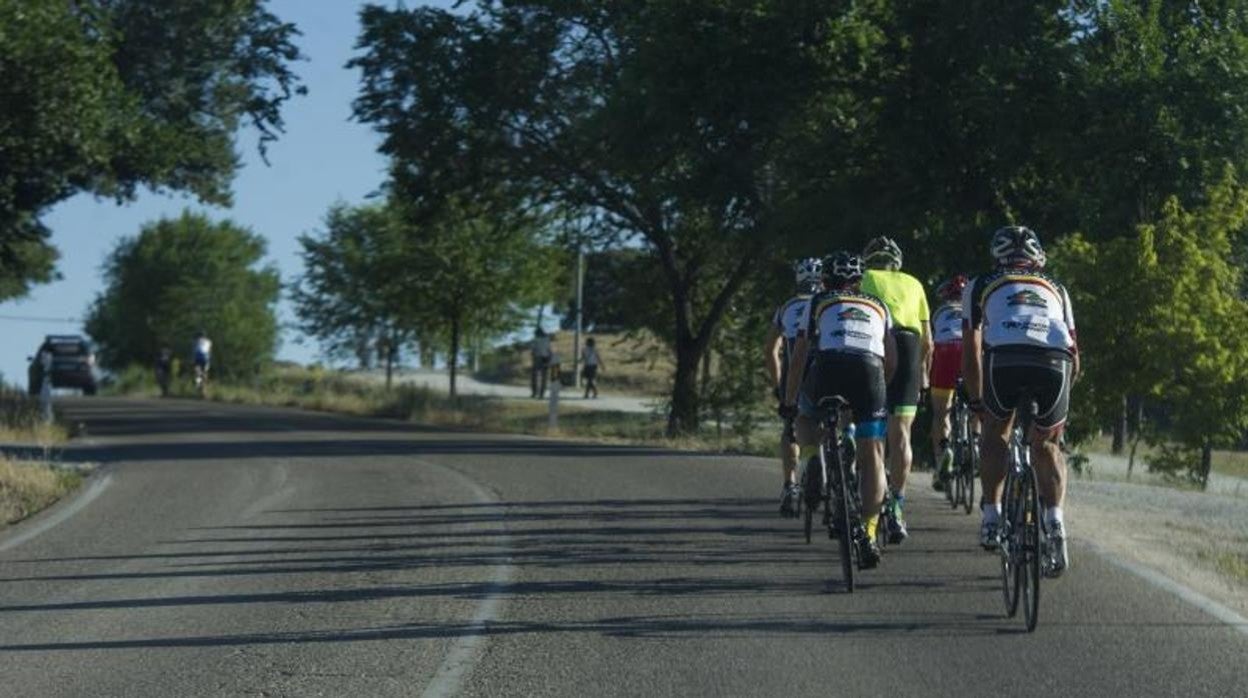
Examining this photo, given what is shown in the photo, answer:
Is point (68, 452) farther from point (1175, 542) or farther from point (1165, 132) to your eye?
point (1175, 542)

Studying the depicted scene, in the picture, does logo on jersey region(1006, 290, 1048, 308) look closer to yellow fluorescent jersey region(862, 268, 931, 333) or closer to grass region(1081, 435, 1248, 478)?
yellow fluorescent jersey region(862, 268, 931, 333)

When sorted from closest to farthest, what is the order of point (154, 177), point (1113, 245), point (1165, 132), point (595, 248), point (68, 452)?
1. point (1165, 132)
2. point (68, 452)
3. point (1113, 245)
4. point (154, 177)
5. point (595, 248)

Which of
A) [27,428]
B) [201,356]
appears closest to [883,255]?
[27,428]

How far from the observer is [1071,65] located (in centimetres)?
2520

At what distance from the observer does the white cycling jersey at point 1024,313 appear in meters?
10.4

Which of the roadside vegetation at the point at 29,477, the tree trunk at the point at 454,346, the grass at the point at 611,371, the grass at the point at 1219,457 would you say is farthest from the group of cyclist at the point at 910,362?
the grass at the point at 611,371

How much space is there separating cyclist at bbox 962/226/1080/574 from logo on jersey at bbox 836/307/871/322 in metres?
0.87

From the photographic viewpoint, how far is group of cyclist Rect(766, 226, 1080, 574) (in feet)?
34.3

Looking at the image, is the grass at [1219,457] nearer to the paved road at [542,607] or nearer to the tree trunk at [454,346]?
the tree trunk at [454,346]

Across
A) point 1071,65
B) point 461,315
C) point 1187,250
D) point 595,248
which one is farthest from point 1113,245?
point 461,315

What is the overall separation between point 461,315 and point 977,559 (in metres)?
35.8

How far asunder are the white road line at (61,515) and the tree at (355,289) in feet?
92.5

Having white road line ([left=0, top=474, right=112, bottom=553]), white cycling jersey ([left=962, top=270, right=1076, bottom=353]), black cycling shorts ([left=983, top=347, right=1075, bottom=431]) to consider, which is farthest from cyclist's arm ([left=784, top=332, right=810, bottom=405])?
white road line ([left=0, top=474, right=112, bottom=553])

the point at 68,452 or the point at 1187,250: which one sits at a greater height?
the point at 1187,250
